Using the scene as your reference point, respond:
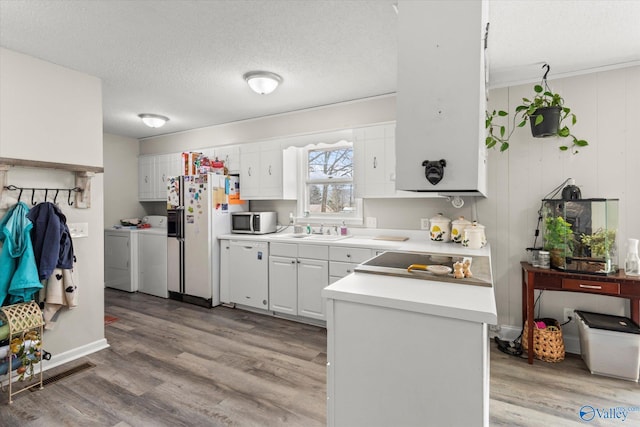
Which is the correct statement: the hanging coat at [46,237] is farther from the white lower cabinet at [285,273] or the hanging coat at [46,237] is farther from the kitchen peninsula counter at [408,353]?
the kitchen peninsula counter at [408,353]

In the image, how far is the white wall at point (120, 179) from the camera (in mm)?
5113

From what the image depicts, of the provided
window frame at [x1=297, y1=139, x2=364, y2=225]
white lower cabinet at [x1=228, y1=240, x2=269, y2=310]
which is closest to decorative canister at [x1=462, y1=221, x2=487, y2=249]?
window frame at [x1=297, y1=139, x2=364, y2=225]

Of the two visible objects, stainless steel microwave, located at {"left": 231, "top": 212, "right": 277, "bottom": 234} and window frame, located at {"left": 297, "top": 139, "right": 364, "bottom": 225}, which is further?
stainless steel microwave, located at {"left": 231, "top": 212, "right": 277, "bottom": 234}

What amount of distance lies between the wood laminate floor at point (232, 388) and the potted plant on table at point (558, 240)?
0.86m

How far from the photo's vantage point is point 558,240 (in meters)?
2.64

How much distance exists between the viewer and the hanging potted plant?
2.58 metres

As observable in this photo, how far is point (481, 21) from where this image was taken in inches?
51.8

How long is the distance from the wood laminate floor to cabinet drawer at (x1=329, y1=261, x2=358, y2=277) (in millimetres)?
626

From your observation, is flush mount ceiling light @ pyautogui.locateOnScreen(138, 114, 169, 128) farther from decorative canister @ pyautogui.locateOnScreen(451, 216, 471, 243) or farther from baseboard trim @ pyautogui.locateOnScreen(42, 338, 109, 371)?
decorative canister @ pyautogui.locateOnScreen(451, 216, 471, 243)

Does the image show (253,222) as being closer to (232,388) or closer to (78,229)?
(78,229)

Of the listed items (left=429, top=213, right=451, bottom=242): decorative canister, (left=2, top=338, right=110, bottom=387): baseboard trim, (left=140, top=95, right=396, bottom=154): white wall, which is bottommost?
(left=2, top=338, right=110, bottom=387): baseboard trim

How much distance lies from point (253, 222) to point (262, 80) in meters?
1.75

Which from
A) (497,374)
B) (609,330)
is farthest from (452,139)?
(609,330)

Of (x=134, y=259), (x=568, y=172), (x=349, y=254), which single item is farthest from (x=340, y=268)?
(x=134, y=259)
